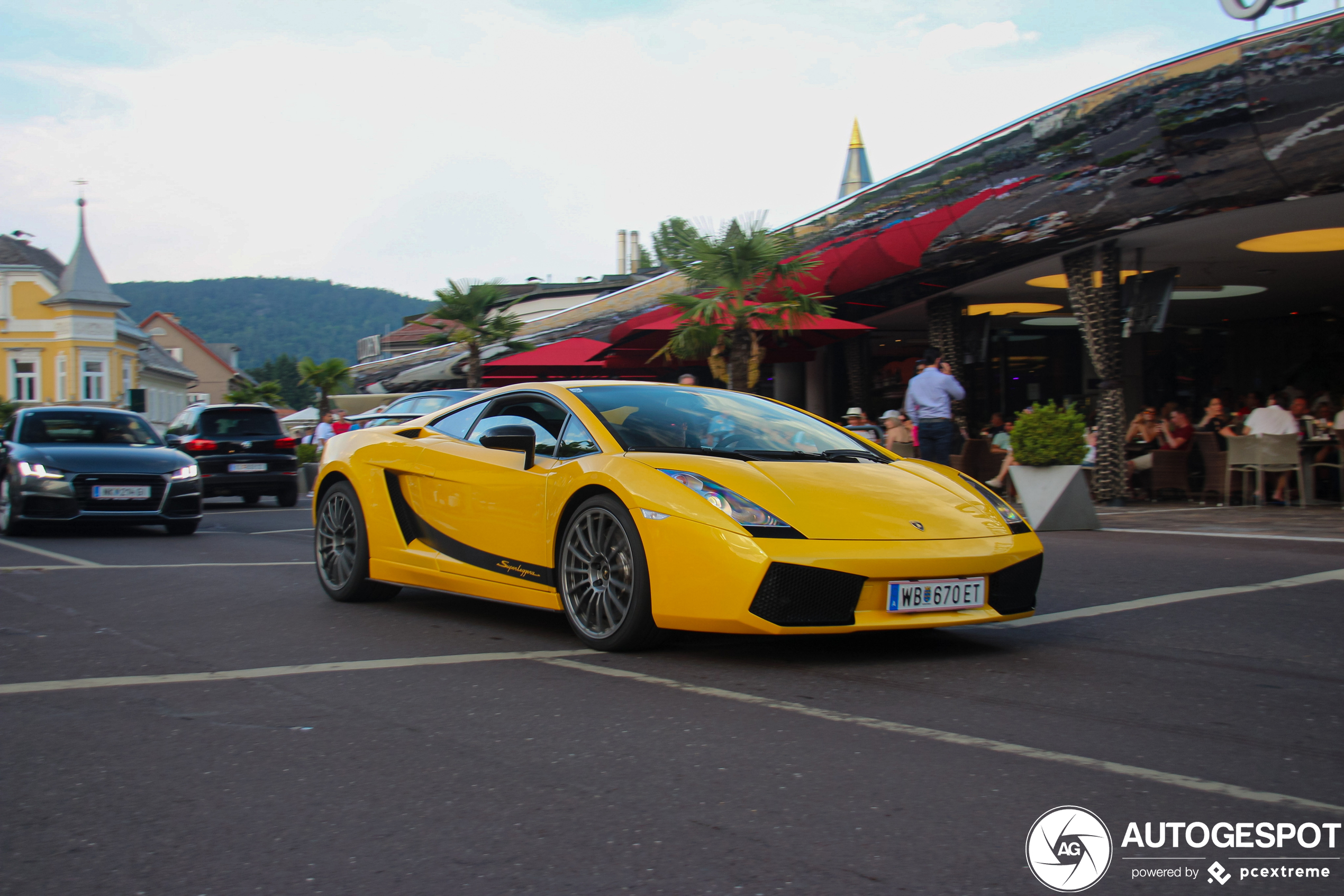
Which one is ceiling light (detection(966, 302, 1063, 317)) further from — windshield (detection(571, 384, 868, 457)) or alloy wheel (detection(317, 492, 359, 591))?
alloy wheel (detection(317, 492, 359, 591))

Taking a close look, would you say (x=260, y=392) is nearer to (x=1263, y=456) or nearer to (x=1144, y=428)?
(x=1144, y=428)

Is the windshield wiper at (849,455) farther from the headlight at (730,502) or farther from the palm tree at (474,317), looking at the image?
the palm tree at (474,317)

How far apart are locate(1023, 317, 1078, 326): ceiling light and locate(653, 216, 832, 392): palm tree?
378 inches

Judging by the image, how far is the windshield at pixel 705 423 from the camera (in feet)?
18.0

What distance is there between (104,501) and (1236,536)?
10.6m

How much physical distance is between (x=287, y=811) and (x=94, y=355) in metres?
68.3

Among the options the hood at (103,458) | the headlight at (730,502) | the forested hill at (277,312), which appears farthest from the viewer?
the forested hill at (277,312)

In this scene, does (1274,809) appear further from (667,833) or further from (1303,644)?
(1303,644)

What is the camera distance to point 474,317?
107 ft

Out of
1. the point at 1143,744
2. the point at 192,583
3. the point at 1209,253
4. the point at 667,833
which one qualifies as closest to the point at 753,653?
the point at 1143,744

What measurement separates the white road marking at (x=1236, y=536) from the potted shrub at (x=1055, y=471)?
399 mm

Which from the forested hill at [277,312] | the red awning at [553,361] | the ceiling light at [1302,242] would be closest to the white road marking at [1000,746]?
the ceiling light at [1302,242]

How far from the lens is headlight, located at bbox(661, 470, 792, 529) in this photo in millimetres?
4648

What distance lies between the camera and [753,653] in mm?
5117
